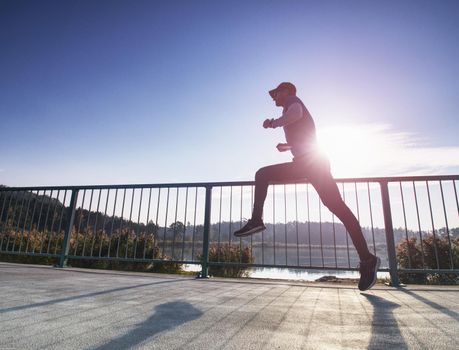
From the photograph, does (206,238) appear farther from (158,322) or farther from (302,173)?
(158,322)

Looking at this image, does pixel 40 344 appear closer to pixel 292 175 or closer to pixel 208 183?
pixel 292 175

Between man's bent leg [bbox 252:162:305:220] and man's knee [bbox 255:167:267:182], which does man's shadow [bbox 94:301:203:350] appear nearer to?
man's bent leg [bbox 252:162:305:220]

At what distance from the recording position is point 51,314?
1596 millimetres

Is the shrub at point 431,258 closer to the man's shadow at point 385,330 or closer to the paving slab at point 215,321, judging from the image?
the paving slab at point 215,321

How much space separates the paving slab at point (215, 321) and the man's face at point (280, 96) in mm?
1919

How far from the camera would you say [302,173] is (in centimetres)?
271

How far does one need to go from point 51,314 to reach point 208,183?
322cm

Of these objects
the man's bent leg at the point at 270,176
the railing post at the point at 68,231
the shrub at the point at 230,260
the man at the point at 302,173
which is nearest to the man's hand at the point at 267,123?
the man at the point at 302,173

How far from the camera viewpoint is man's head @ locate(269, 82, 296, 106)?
9.91 feet

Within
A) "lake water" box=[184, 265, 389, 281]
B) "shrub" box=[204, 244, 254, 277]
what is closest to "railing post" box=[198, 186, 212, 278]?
"lake water" box=[184, 265, 389, 281]

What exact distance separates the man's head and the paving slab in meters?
1.94

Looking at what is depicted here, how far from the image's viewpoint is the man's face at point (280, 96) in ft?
9.91

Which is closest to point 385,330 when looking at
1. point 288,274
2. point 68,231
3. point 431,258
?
point 68,231

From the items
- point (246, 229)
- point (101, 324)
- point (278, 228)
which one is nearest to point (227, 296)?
point (246, 229)
